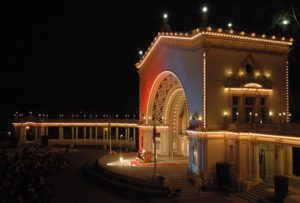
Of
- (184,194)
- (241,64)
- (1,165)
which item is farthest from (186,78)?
(1,165)

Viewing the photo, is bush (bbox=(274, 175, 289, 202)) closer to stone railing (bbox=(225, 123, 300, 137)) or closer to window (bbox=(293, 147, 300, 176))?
stone railing (bbox=(225, 123, 300, 137))

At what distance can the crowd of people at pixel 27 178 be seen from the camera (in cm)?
1934

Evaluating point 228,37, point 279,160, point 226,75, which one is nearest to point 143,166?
point 226,75

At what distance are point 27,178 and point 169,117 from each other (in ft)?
55.3

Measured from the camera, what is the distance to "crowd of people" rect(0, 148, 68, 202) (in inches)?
762

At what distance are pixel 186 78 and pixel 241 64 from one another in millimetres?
4349

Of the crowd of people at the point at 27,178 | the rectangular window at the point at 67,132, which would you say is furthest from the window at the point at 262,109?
the rectangular window at the point at 67,132

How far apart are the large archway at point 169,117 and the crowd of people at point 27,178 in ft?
33.5

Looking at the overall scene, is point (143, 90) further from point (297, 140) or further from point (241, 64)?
point (297, 140)

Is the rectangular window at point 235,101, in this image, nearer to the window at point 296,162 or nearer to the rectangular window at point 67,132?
the window at point 296,162

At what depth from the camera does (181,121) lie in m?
37.4

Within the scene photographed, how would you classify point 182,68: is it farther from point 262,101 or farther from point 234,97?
point 262,101

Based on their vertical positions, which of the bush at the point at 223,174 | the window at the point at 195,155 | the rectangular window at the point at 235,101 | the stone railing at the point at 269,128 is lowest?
the bush at the point at 223,174

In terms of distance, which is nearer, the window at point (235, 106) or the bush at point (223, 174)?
the bush at point (223, 174)
